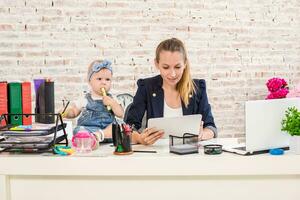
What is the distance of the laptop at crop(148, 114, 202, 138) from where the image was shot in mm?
1925

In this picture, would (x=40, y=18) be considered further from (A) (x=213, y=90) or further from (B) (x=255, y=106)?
(B) (x=255, y=106)

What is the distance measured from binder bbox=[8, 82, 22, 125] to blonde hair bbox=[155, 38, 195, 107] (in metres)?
0.86

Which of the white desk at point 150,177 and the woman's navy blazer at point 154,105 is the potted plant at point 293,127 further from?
the woman's navy blazer at point 154,105

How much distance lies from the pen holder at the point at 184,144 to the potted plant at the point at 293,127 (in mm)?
385

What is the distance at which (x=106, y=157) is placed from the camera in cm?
166

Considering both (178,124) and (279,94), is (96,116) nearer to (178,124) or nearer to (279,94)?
(178,124)

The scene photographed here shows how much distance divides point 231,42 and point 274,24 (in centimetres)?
52

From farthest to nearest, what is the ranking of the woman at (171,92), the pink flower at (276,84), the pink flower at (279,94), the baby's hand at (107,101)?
the pink flower at (276,84) < the pink flower at (279,94) < the baby's hand at (107,101) < the woman at (171,92)

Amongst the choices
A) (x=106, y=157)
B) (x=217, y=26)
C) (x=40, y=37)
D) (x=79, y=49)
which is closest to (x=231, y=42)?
(x=217, y=26)

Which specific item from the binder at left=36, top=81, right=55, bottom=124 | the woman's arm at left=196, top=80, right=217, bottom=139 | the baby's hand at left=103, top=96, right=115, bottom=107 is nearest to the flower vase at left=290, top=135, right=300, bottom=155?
the woman's arm at left=196, top=80, right=217, bottom=139

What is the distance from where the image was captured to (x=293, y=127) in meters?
1.70

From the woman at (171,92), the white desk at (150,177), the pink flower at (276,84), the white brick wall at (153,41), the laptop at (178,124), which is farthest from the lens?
the pink flower at (276,84)

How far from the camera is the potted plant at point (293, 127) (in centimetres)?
170

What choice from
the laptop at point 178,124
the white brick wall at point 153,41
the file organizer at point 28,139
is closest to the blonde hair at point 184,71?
the laptop at point 178,124
